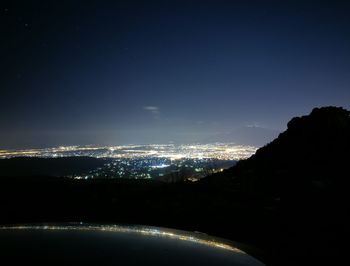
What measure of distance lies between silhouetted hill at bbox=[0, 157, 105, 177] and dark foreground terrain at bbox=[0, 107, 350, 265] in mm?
14664

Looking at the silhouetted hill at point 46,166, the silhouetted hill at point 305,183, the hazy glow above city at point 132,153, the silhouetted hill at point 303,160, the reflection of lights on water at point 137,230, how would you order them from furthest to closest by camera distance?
the hazy glow above city at point 132,153 → the silhouetted hill at point 46,166 → the silhouetted hill at point 303,160 → the silhouetted hill at point 305,183 → the reflection of lights on water at point 137,230

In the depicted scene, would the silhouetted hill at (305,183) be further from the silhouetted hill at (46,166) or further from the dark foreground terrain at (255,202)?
the silhouetted hill at (46,166)

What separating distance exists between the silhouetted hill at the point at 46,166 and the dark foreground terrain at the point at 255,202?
14664 mm

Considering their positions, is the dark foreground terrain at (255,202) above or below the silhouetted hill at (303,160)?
below

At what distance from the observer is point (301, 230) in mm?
11883

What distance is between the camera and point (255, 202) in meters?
15.9

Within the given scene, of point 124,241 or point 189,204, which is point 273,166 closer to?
point 189,204

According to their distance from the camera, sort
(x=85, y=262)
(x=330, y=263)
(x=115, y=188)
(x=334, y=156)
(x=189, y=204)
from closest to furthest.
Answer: (x=85, y=262) → (x=330, y=263) → (x=189, y=204) → (x=115, y=188) → (x=334, y=156)

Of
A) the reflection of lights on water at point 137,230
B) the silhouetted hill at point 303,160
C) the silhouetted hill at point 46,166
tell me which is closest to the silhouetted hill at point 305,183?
the silhouetted hill at point 303,160

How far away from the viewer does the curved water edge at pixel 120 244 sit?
20.5 ft

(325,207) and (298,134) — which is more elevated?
(298,134)

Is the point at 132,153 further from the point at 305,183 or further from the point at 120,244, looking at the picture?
the point at 120,244

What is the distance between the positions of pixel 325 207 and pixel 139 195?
29.1 feet

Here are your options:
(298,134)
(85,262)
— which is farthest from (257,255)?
(298,134)
